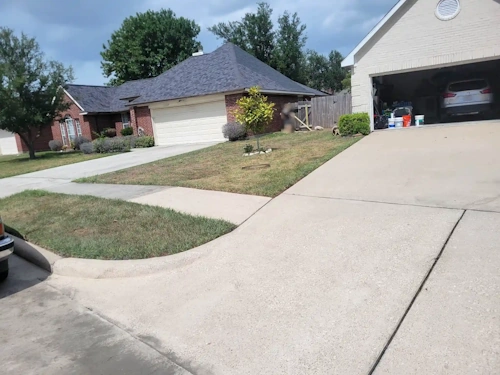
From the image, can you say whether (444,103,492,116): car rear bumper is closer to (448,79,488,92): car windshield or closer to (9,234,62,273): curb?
(448,79,488,92): car windshield

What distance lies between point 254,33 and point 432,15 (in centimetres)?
3568

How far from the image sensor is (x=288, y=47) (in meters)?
44.8

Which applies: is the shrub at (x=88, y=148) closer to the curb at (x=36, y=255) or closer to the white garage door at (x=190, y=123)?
the white garage door at (x=190, y=123)

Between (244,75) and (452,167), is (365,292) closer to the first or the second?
(452,167)

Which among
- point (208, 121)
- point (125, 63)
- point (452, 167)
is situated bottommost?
point (452, 167)

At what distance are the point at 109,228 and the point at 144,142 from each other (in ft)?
55.6

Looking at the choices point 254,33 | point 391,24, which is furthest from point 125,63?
point 391,24

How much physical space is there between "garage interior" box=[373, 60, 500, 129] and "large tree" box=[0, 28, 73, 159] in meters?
19.5

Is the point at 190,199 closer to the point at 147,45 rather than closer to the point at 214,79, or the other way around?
the point at 214,79

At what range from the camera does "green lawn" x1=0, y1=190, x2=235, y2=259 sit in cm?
502

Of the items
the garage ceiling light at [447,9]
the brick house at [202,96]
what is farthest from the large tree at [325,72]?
the garage ceiling light at [447,9]

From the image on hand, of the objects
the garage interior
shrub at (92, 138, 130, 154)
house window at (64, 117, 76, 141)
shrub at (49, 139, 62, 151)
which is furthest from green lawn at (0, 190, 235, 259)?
shrub at (49, 139, 62, 151)

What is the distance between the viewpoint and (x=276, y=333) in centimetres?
306

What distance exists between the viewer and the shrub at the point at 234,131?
18.8 meters
